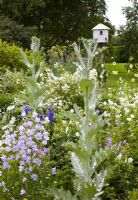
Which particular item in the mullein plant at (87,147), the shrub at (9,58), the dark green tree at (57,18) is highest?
the dark green tree at (57,18)

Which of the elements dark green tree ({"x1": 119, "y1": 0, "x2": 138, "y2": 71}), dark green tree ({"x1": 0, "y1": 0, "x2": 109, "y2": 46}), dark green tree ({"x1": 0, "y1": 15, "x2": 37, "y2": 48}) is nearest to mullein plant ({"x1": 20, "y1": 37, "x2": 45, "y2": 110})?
dark green tree ({"x1": 0, "y1": 15, "x2": 37, "y2": 48})

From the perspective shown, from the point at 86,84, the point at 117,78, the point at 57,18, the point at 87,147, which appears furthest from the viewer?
the point at 57,18

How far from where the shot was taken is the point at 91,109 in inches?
160

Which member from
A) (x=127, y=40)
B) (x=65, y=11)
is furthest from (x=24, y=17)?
(x=127, y=40)

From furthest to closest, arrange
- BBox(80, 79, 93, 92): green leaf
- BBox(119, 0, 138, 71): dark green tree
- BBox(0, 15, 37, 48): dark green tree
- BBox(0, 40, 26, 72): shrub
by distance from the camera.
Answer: BBox(119, 0, 138, 71): dark green tree → BBox(0, 15, 37, 48): dark green tree → BBox(0, 40, 26, 72): shrub → BBox(80, 79, 93, 92): green leaf

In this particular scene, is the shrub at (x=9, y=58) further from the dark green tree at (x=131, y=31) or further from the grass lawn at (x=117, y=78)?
the dark green tree at (x=131, y=31)

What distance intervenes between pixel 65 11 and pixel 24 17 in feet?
8.60

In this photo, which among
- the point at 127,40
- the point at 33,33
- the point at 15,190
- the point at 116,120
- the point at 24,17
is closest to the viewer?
the point at 15,190

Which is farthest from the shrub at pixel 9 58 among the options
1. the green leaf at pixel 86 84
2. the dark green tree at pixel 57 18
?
the green leaf at pixel 86 84

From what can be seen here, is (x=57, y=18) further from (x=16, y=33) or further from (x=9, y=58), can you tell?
(x=9, y=58)

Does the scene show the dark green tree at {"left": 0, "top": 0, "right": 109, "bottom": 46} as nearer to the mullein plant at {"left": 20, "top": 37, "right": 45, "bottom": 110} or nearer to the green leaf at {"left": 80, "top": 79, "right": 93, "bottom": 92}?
the mullein plant at {"left": 20, "top": 37, "right": 45, "bottom": 110}

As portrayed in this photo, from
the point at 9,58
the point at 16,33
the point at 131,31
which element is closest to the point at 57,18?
the point at 131,31

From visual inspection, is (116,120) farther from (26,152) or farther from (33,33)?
(33,33)

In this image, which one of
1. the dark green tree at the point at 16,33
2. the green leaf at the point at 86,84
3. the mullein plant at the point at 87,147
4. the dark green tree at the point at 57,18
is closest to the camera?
the green leaf at the point at 86,84
